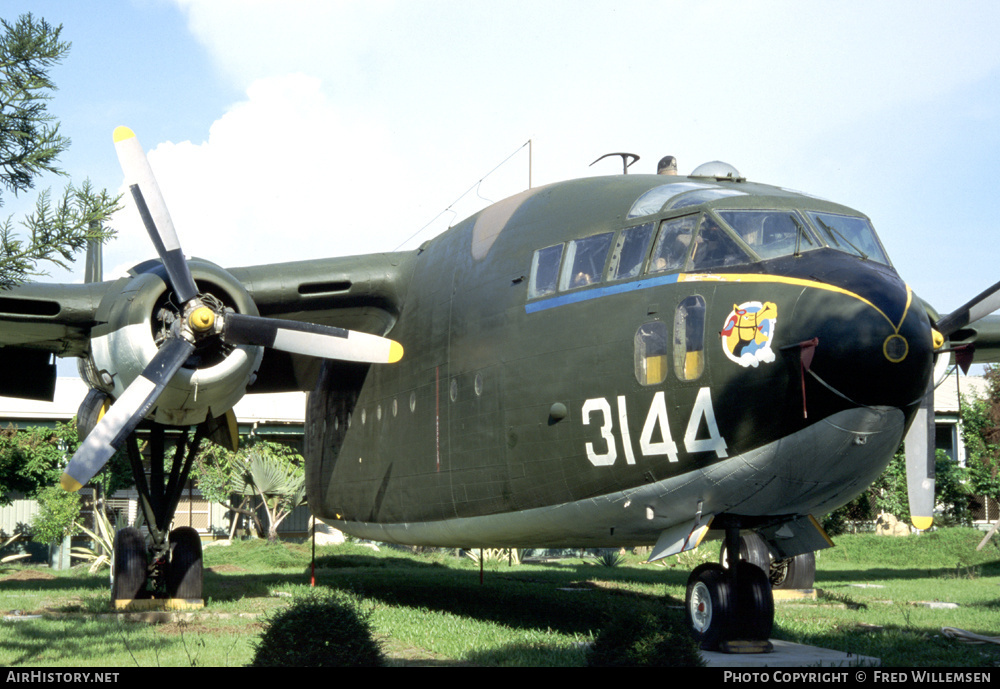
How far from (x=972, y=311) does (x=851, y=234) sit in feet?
5.83

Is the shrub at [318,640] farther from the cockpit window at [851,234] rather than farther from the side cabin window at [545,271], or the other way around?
the cockpit window at [851,234]

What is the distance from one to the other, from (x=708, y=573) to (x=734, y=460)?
147 cm

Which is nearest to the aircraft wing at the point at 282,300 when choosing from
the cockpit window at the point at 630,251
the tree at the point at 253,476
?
the cockpit window at the point at 630,251

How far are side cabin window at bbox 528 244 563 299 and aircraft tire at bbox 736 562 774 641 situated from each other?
11.6ft

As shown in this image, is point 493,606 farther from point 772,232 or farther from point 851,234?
point 851,234

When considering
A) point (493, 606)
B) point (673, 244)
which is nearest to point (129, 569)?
point (493, 606)

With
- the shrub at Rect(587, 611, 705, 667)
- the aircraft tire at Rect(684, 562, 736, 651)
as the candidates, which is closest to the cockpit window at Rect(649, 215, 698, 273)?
the aircraft tire at Rect(684, 562, 736, 651)

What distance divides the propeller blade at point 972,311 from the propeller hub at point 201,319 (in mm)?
8500

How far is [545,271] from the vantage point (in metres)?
10.0

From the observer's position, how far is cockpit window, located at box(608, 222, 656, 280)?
29.6 ft

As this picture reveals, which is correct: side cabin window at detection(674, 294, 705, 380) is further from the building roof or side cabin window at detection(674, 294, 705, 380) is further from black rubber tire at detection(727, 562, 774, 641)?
the building roof

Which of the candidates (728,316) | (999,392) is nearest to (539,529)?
(728,316)

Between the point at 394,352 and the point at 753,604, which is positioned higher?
the point at 394,352

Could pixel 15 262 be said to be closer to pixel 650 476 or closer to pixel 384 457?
pixel 650 476
